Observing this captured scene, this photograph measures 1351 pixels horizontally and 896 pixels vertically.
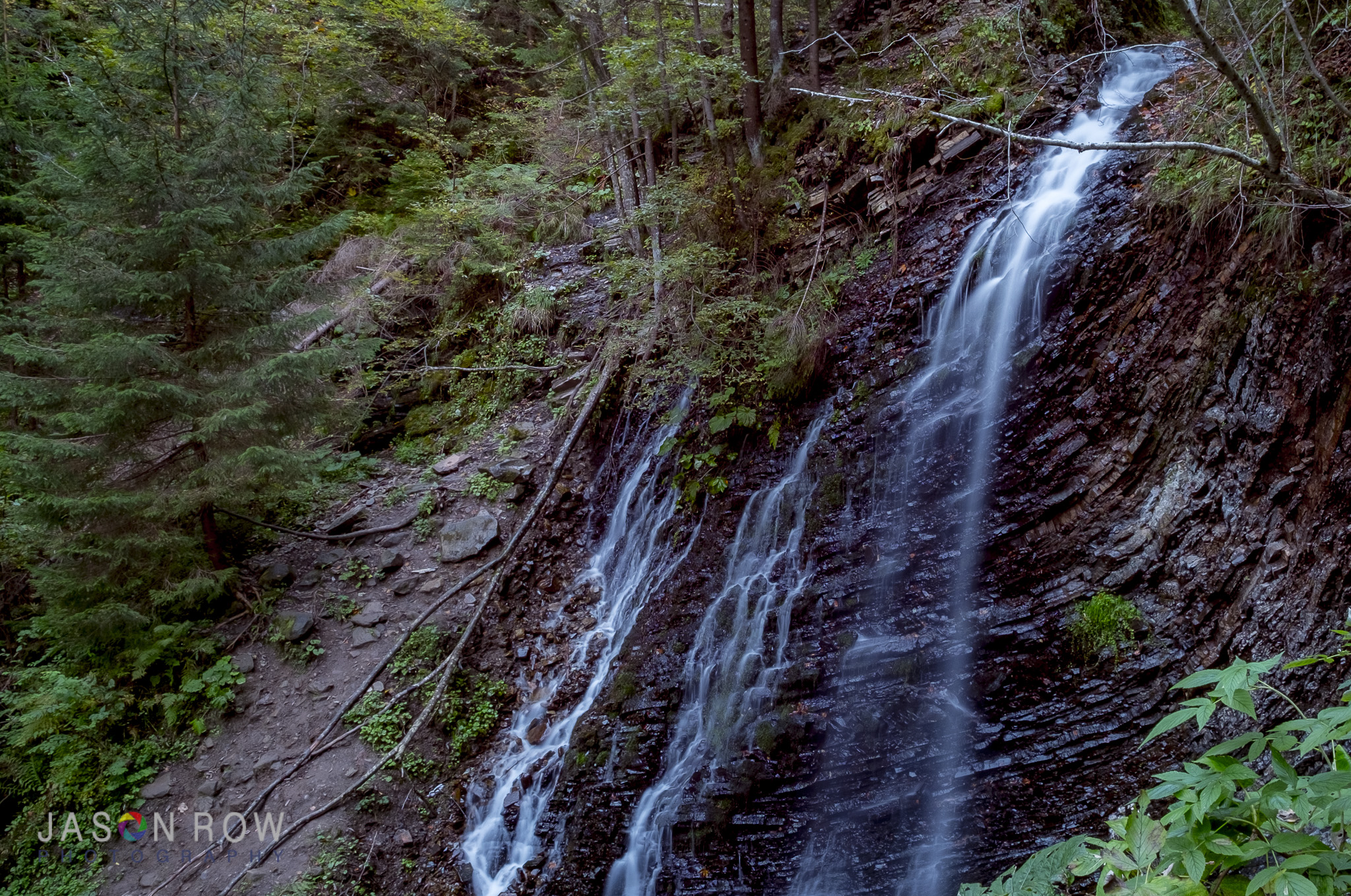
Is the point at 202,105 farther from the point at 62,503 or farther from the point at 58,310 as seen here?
the point at 62,503

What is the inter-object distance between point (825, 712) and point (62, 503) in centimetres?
739

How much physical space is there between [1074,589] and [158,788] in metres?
8.51

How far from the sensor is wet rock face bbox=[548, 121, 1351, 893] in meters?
4.16

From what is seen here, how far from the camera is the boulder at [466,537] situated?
8.21m

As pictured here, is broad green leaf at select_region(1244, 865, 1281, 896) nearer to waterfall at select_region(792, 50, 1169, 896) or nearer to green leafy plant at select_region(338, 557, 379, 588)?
waterfall at select_region(792, 50, 1169, 896)

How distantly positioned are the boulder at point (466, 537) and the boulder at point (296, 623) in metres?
1.59

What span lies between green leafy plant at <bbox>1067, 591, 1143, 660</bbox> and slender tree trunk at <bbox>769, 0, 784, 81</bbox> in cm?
820

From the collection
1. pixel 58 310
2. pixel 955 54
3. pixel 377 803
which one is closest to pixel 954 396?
pixel 955 54

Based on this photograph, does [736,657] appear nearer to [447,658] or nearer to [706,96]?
[447,658]

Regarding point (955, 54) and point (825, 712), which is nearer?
point (825, 712)

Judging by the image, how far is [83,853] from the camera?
6.16 metres

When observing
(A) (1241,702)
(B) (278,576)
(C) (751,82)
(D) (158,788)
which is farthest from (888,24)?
(D) (158,788)

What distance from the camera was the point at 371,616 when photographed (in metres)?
7.73

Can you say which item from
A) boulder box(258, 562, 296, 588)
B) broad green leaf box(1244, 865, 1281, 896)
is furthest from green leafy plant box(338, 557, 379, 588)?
broad green leaf box(1244, 865, 1281, 896)
